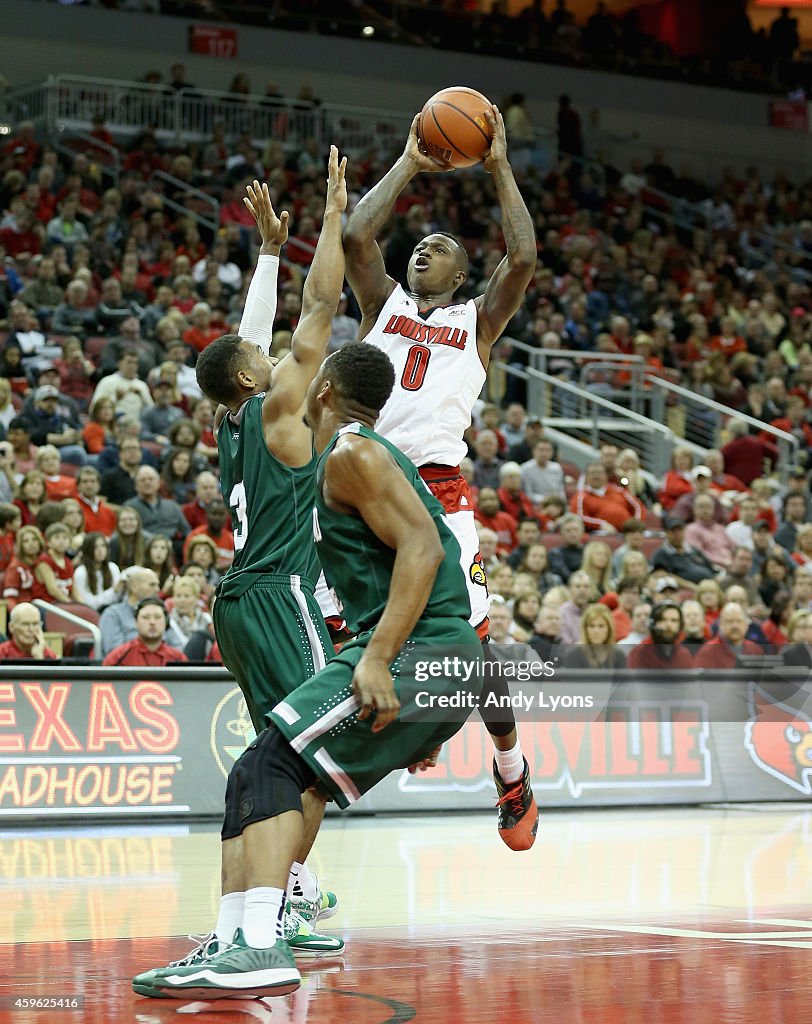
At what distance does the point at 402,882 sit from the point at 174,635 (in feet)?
13.8

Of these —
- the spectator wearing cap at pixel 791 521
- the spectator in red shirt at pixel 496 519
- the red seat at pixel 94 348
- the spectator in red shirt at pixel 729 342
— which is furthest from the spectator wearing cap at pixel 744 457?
the red seat at pixel 94 348

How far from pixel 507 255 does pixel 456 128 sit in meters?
0.56

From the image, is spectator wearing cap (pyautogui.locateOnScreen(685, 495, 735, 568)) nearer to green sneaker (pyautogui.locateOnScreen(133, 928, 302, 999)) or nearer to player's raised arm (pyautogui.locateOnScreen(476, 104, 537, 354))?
player's raised arm (pyautogui.locateOnScreen(476, 104, 537, 354))

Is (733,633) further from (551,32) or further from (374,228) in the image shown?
(551,32)

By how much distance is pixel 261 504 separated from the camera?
605 centimetres

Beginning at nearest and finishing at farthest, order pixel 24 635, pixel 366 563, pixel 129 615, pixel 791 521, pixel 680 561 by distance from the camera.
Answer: pixel 366 563, pixel 24 635, pixel 129 615, pixel 680 561, pixel 791 521

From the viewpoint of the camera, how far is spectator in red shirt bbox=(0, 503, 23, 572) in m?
12.1

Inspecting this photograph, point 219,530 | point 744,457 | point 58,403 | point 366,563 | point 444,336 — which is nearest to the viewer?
point 366,563

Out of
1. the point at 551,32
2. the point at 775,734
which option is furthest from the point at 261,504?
the point at 551,32

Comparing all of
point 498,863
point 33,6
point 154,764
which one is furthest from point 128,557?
point 33,6

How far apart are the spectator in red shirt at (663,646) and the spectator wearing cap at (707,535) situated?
3281mm

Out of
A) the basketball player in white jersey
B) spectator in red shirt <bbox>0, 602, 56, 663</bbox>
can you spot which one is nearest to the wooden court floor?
the basketball player in white jersey

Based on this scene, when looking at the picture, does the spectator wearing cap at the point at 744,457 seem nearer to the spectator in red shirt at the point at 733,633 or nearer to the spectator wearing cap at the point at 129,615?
the spectator in red shirt at the point at 733,633

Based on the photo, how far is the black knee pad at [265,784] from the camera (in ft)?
15.4
